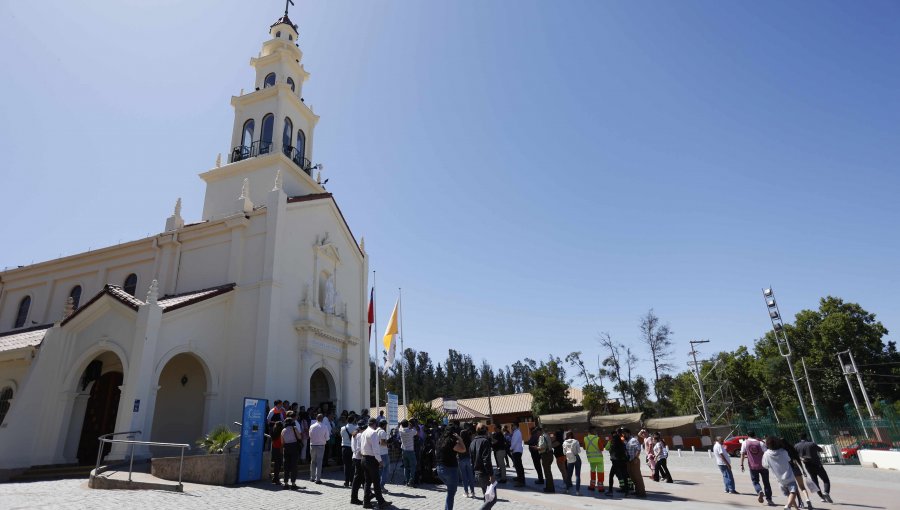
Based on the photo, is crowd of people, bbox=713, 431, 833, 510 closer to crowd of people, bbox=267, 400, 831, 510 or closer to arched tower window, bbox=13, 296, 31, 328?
crowd of people, bbox=267, 400, 831, 510

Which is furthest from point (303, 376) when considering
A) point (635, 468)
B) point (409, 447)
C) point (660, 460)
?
point (660, 460)

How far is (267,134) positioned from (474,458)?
21.6 metres

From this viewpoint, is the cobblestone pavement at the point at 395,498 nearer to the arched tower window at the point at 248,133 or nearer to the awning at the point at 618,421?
the arched tower window at the point at 248,133

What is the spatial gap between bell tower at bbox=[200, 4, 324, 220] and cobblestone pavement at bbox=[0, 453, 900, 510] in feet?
44.7

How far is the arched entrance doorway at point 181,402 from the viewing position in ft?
59.7

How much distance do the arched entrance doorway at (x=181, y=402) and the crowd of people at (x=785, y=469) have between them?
691 inches

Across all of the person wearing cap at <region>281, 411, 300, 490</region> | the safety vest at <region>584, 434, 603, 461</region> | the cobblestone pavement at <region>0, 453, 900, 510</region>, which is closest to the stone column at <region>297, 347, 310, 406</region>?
the cobblestone pavement at <region>0, 453, 900, 510</region>

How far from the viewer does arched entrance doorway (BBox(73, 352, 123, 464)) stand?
1730 centimetres

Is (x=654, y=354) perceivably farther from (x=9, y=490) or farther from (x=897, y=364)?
(x=9, y=490)

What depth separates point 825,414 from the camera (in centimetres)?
4897

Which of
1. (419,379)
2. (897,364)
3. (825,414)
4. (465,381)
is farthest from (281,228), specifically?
(465,381)

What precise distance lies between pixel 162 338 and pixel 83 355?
3.16 meters

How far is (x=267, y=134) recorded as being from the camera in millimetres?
26062

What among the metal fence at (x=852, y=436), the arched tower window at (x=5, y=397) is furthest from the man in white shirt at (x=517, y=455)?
the arched tower window at (x=5, y=397)
